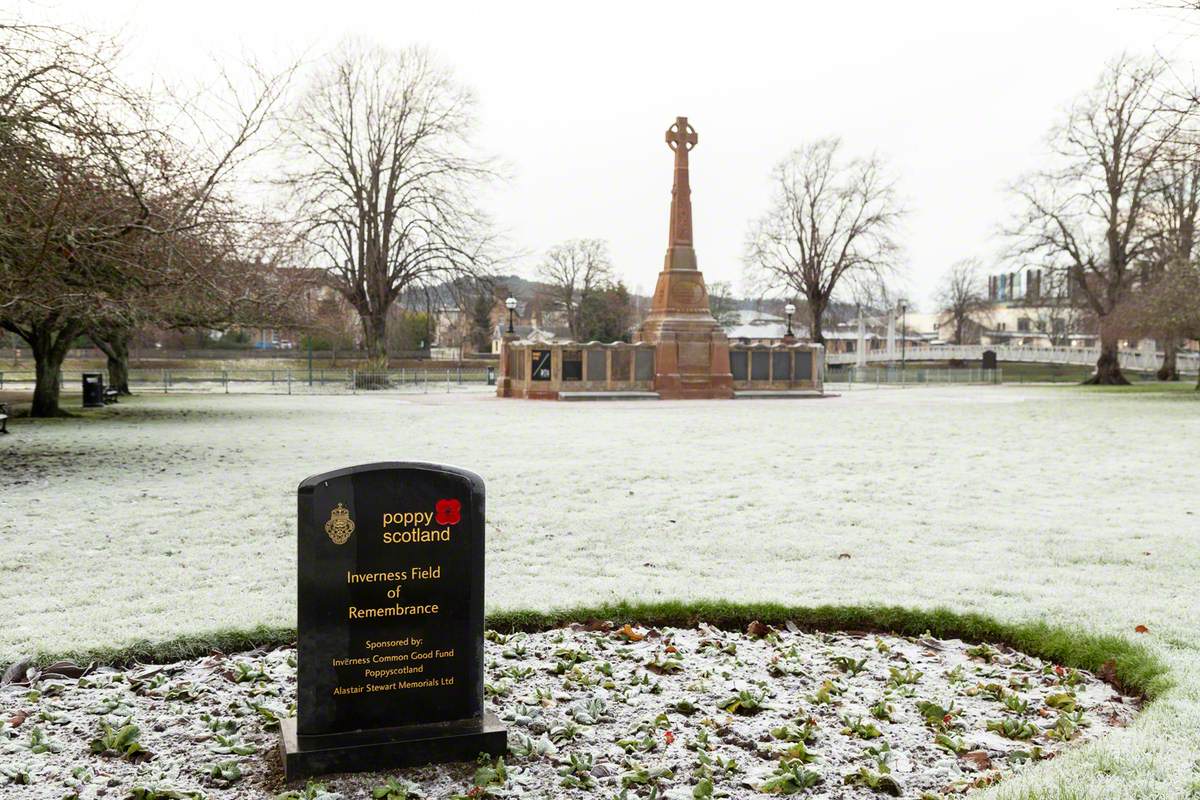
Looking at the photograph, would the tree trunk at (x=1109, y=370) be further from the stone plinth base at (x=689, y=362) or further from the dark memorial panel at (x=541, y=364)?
the dark memorial panel at (x=541, y=364)

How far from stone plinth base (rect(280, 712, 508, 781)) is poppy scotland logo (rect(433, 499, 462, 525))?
89cm

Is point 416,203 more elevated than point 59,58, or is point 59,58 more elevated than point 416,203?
point 416,203

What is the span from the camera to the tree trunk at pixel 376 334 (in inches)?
1843

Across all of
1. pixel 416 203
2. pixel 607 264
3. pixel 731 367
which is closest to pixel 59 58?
pixel 731 367

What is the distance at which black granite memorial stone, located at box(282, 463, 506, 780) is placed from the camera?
409 cm

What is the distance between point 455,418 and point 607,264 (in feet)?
237

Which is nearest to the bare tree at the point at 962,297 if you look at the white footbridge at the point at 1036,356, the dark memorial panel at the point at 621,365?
the white footbridge at the point at 1036,356

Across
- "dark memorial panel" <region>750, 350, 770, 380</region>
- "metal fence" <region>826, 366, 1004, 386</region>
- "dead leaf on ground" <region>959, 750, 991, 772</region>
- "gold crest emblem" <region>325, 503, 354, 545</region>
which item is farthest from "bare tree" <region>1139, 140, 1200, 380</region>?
"gold crest emblem" <region>325, 503, 354, 545</region>

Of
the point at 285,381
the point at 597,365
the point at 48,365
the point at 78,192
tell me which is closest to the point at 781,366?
the point at 597,365

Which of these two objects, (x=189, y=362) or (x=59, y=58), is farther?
(x=189, y=362)

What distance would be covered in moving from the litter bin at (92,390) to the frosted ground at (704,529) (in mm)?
9681

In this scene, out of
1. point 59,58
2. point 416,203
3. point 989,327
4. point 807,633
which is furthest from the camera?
point 989,327

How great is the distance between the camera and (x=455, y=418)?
25516mm

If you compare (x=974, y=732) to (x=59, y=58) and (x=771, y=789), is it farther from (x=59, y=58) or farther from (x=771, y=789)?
(x=59, y=58)
